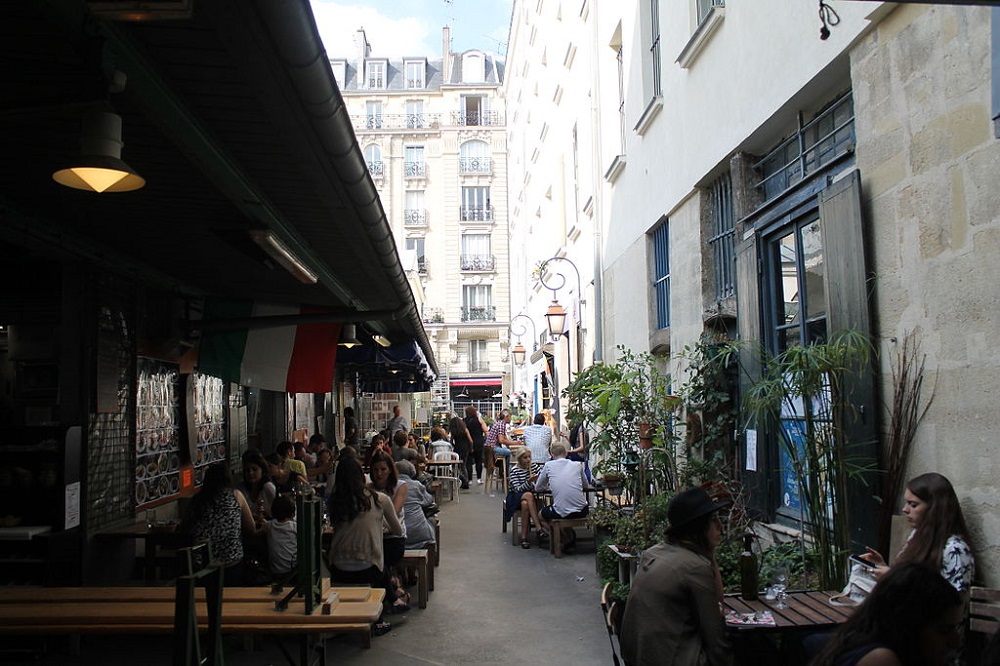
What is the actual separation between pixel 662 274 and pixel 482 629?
5228 millimetres

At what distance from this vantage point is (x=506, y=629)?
6969mm

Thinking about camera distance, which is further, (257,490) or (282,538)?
(257,490)

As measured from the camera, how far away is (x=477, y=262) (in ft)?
147

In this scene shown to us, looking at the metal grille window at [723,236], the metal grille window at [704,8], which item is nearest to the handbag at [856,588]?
the metal grille window at [723,236]

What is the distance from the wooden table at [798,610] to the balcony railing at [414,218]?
4100 cm

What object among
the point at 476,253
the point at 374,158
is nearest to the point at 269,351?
the point at 476,253

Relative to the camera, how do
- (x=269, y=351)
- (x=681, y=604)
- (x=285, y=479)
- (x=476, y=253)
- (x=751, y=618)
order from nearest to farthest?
(x=681, y=604) < (x=751, y=618) < (x=285, y=479) < (x=269, y=351) < (x=476, y=253)

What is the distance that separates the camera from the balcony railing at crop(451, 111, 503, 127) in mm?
46500

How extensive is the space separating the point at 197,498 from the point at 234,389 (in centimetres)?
490

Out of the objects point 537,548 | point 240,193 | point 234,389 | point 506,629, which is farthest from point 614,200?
point 240,193

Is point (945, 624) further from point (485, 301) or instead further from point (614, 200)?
point (485, 301)

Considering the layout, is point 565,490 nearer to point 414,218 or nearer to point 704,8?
point 704,8

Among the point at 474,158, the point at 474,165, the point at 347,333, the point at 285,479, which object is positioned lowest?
the point at 285,479

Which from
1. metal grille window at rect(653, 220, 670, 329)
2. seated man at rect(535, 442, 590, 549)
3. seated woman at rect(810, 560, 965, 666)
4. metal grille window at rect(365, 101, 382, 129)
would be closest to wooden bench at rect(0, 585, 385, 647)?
seated woman at rect(810, 560, 965, 666)
